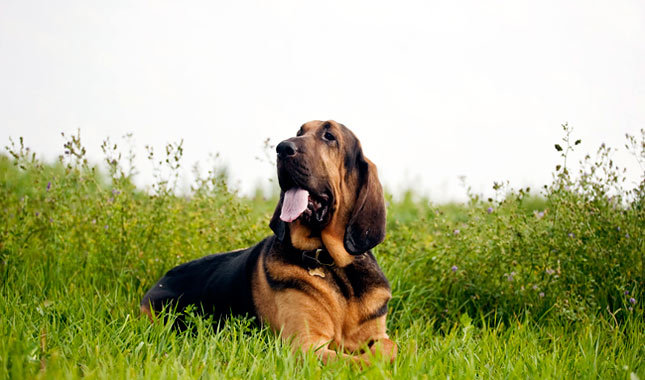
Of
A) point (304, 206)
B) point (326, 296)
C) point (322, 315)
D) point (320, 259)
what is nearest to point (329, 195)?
point (304, 206)

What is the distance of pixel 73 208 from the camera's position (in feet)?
16.9

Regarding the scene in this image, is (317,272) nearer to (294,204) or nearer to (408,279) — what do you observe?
(294,204)

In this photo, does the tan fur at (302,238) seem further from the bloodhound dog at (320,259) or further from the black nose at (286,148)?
the black nose at (286,148)

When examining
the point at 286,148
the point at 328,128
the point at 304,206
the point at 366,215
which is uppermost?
the point at 328,128

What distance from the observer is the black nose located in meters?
3.45

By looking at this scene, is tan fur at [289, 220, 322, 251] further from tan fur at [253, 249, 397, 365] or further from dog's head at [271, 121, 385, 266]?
tan fur at [253, 249, 397, 365]

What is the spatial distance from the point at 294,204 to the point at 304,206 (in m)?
0.07

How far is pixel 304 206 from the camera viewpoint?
3457mm

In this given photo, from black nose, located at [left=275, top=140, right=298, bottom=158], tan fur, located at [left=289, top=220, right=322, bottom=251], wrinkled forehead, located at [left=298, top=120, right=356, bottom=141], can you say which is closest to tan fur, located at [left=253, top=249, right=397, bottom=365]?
tan fur, located at [left=289, top=220, right=322, bottom=251]

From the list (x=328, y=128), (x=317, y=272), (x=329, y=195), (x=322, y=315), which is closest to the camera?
(x=322, y=315)

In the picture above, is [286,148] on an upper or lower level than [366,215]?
upper

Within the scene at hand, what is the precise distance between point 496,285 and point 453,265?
0.40m

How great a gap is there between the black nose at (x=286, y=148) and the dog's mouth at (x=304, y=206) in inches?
9.0

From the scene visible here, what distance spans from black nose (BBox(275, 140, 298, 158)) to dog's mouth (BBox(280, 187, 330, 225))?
0.75 ft
